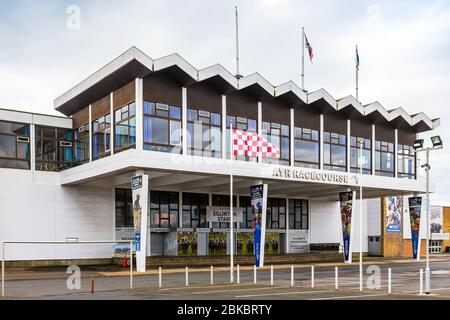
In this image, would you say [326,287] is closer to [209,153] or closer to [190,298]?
[190,298]

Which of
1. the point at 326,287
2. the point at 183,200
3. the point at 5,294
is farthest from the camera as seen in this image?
the point at 183,200

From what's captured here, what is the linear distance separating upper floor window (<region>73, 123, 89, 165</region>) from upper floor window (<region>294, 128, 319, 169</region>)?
15.3 meters

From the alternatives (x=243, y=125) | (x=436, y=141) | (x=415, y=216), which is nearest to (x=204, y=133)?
(x=243, y=125)

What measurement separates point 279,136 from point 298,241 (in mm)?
13743

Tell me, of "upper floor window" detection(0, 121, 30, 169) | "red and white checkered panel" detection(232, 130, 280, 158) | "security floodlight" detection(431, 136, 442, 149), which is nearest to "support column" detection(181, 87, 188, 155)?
"red and white checkered panel" detection(232, 130, 280, 158)

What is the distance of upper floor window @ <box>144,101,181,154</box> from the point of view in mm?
36009

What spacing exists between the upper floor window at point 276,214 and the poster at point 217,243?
488cm

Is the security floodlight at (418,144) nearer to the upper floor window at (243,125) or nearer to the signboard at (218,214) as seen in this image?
the upper floor window at (243,125)

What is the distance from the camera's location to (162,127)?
36.9 m

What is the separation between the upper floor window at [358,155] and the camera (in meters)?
48.0

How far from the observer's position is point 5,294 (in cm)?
2214

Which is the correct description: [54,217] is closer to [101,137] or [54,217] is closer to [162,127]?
[101,137]
